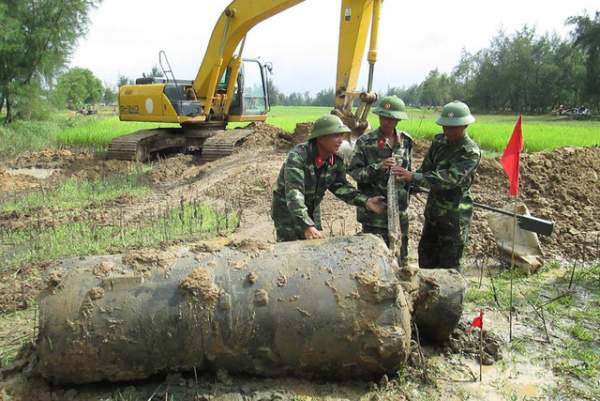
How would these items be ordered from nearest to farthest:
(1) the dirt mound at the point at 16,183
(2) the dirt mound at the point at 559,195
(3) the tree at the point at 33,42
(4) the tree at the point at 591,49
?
(2) the dirt mound at the point at 559,195, (1) the dirt mound at the point at 16,183, (3) the tree at the point at 33,42, (4) the tree at the point at 591,49

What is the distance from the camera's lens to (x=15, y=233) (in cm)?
614

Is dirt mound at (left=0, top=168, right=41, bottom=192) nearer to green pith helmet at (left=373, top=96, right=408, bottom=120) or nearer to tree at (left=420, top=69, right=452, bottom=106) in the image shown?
green pith helmet at (left=373, top=96, right=408, bottom=120)

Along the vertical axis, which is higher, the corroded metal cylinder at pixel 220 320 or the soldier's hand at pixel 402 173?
the soldier's hand at pixel 402 173

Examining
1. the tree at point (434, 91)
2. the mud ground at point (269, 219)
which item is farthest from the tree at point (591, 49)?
the mud ground at point (269, 219)

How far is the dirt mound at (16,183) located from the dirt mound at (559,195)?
26.1 feet

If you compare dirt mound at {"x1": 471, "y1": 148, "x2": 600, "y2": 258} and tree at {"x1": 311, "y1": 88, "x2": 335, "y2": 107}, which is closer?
dirt mound at {"x1": 471, "y1": 148, "x2": 600, "y2": 258}

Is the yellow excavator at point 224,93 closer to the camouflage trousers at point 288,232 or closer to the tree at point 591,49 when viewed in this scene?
the camouflage trousers at point 288,232

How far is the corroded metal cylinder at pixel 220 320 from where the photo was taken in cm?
274

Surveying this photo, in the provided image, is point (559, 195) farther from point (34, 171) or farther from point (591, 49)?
point (591, 49)

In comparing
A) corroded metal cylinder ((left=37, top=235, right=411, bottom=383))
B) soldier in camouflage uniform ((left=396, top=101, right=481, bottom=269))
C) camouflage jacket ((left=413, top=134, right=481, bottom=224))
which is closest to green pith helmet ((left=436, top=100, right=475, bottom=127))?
soldier in camouflage uniform ((left=396, top=101, right=481, bottom=269))

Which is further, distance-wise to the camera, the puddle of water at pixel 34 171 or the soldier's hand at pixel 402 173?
the puddle of water at pixel 34 171

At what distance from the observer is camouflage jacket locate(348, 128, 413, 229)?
424 centimetres

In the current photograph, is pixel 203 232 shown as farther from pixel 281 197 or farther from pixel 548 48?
pixel 548 48

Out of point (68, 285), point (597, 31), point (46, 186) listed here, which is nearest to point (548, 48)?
point (597, 31)
